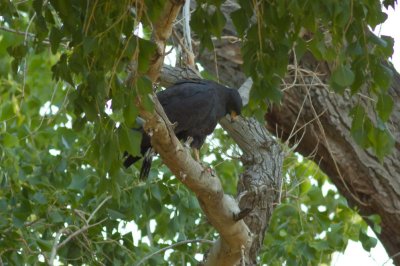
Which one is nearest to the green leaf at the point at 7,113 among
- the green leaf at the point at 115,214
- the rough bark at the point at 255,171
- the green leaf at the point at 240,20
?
the green leaf at the point at 115,214

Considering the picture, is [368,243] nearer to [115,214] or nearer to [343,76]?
[115,214]

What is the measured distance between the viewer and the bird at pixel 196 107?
16.3 ft

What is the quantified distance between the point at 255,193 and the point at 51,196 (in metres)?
1.32

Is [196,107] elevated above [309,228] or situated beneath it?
elevated above

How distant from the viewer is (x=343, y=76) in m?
2.90

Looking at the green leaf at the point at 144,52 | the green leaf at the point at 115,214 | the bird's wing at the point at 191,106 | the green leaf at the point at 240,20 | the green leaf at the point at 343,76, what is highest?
the bird's wing at the point at 191,106

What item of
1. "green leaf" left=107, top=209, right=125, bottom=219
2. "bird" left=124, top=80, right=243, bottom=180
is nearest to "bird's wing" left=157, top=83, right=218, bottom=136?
"bird" left=124, top=80, right=243, bottom=180

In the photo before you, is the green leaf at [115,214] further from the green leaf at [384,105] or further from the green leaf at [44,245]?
the green leaf at [384,105]

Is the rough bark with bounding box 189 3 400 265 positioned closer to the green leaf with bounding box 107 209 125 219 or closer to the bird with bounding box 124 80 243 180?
the bird with bounding box 124 80 243 180

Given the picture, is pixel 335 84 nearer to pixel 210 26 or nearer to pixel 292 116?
pixel 210 26

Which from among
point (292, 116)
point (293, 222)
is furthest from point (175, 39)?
point (293, 222)

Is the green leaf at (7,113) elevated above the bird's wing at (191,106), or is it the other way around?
the green leaf at (7,113)

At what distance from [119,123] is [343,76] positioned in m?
0.71

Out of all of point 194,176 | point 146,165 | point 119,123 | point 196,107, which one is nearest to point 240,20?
point 119,123
